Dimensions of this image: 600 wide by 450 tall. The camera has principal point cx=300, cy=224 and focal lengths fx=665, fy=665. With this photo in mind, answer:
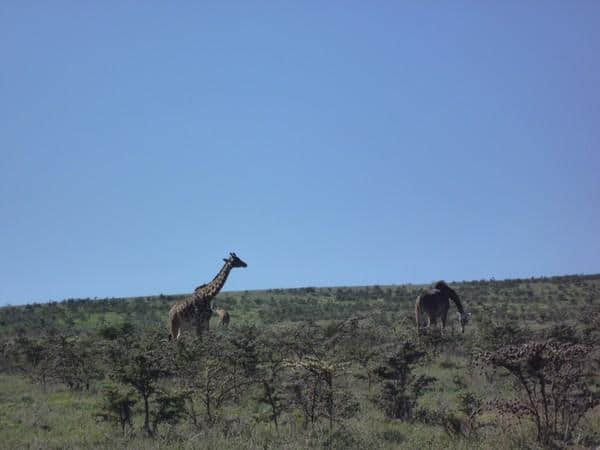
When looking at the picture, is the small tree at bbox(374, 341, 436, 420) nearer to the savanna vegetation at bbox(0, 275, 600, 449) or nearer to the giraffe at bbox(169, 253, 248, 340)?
the savanna vegetation at bbox(0, 275, 600, 449)

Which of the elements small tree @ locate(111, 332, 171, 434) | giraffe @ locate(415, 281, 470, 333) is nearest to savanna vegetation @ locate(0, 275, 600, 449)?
small tree @ locate(111, 332, 171, 434)

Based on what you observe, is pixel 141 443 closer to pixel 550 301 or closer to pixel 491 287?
pixel 550 301

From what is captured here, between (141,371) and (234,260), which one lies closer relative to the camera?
(141,371)

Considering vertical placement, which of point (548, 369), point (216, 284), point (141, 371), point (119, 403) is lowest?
point (119, 403)

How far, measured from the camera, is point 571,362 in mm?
9594

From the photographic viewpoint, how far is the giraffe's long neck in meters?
21.0

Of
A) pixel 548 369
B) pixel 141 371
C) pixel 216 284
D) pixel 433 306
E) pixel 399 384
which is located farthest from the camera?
pixel 433 306

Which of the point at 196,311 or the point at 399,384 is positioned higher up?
Result: the point at 196,311

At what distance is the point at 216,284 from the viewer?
21.7 metres

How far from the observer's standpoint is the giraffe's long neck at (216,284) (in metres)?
21.0

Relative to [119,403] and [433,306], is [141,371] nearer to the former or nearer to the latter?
[119,403]

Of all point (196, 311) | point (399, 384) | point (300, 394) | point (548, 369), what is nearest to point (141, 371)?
point (300, 394)

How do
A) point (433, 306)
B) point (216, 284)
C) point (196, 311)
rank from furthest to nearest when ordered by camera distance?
point (433, 306), point (216, 284), point (196, 311)

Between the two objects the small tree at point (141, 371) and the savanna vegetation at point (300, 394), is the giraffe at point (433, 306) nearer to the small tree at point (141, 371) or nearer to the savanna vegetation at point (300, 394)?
the savanna vegetation at point (300, 394)
